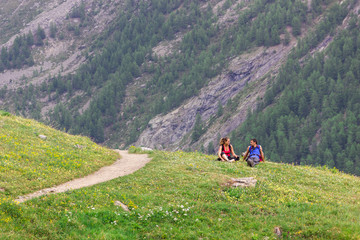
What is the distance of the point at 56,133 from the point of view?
122 ft

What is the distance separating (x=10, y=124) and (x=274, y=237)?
1002 inches

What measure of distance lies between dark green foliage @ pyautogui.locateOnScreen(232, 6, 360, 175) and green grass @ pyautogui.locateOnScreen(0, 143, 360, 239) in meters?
126

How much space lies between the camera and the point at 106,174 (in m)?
26.8

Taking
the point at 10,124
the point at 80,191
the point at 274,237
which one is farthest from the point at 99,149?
the point at 274,237

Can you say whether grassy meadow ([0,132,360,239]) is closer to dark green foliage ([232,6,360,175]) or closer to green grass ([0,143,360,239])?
green grass ([0,143,360,239])

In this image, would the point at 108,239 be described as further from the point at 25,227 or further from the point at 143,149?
the point at 143,149

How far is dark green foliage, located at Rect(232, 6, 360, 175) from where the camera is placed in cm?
14700

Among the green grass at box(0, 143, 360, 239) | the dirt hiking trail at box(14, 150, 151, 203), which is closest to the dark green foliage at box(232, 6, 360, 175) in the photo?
the dirt hiking trail at box(14, 150, 151, 203)

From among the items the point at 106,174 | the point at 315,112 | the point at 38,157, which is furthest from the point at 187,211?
the point at 315,112

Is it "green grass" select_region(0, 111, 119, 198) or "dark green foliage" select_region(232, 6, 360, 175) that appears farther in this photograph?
"dark green foliage" select_region(232, 6, 360, 175)

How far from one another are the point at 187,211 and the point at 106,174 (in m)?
8.82

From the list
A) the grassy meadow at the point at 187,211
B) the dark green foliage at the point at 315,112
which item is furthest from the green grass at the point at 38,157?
the dark green foliage at the point at 315,112

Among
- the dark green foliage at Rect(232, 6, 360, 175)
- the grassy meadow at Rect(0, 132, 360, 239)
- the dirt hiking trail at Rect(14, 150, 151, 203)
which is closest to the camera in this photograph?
the grassy meadow at Rect(0, 132, 360, 239)

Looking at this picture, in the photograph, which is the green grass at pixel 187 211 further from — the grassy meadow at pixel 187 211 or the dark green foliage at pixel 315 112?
the dark green foliage at pixel 315 112
